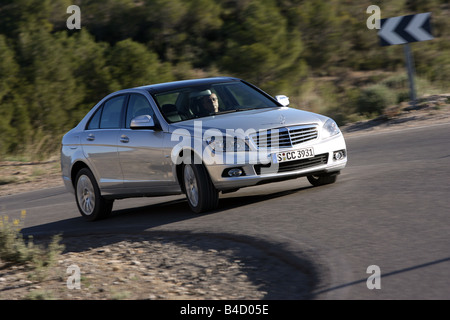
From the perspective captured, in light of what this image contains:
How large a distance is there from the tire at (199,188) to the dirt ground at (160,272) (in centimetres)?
84

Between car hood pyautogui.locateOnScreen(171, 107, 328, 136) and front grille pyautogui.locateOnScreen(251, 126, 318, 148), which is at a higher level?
car hood pyautogui.locateOnScreen(171, 107, 328, 136)

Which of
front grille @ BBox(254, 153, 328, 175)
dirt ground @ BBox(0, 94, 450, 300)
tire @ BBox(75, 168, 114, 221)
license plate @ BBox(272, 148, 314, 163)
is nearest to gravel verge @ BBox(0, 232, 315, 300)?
dirt ground @ BBox(0, 94, 450, 300)

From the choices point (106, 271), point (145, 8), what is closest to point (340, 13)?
point (145, 8)

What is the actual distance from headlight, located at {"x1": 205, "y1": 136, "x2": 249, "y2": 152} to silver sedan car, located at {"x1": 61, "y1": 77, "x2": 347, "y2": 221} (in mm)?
11

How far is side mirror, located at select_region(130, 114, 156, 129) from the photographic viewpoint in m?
9.59

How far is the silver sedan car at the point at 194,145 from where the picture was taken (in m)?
8.83

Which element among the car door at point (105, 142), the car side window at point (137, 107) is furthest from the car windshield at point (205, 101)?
the car door at point (105, 142)

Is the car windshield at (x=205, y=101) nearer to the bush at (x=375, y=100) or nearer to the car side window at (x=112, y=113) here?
the car side window at (x=112, y=113)

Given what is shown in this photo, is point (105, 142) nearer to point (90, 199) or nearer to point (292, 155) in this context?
point (90, 199)

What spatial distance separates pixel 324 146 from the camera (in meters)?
9.32

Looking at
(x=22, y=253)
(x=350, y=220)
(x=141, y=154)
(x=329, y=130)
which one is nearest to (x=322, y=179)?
(x=329, y=130)

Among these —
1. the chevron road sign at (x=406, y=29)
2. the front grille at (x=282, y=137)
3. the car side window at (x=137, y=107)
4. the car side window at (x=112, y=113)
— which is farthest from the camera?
the chevron road sign at (x=406, y=29)

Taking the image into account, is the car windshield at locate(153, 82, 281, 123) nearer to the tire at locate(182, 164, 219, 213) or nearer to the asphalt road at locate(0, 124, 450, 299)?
the tire at locate(182, 164, 219, 213)

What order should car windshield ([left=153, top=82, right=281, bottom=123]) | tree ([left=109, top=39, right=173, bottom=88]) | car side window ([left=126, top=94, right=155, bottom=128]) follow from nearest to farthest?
car windshield ([left=153, top=82, right=281, bottom=123])
car side window ([left=126, top=94, right=155, bottom=128])
tree ([left=109, top=39, right=173, bottom=88])
